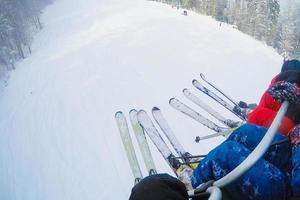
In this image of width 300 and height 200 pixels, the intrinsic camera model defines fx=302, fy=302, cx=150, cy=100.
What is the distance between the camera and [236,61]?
19.1 metres

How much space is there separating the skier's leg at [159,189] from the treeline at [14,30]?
123ft

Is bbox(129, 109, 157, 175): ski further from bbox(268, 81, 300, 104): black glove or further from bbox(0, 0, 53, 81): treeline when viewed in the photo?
bbox(0, 0, 53, 81): treeline

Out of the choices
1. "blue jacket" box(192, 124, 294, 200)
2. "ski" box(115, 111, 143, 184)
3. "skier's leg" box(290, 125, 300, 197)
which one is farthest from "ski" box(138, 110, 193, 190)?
"skier's leg" box(290, 125, 300, 197)

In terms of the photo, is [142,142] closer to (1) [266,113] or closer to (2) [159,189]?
(1) [266,113]

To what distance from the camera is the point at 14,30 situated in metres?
43.1

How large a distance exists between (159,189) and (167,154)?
11.0 feet

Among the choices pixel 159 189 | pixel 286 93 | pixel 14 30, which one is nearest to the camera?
pixel 159 189

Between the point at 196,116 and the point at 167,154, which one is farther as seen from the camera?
the point at 196,116

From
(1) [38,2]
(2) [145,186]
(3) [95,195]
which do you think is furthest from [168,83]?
(1) [38,2]

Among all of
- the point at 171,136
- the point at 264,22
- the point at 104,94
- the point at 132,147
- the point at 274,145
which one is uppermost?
the point at 274,145

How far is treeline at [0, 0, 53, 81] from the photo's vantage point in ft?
130

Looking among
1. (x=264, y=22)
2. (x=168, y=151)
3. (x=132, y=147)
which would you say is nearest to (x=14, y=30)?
(x=264, y=22)

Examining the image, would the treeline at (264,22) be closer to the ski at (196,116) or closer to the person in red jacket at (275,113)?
the ski at (196,116)

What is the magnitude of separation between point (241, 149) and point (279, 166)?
237mm
